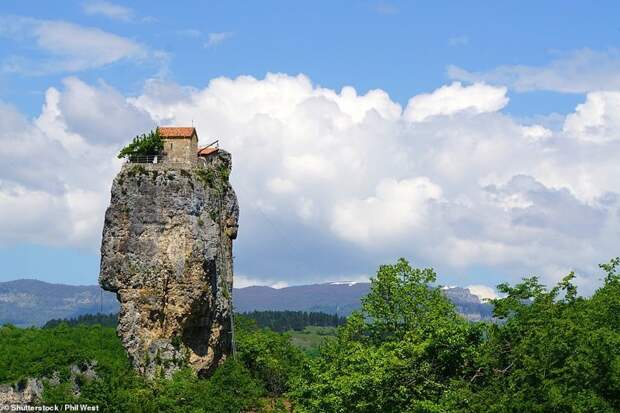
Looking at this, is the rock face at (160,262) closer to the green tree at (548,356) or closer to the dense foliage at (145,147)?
the dense foliage at (145,147)

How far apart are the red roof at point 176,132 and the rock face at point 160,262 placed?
3.89 meters

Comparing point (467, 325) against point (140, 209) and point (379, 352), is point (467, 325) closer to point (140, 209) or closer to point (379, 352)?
point (379, 352)

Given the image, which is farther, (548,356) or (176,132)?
(176,132)

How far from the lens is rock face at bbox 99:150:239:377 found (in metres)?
84.6

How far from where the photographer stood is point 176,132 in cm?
9000

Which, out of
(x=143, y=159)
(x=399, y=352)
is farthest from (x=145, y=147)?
(x=399, y=352)

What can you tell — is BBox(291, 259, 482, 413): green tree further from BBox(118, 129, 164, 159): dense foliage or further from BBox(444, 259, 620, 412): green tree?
BBox(118, 129, 164, 159): dense foliage

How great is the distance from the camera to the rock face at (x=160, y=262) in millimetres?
84562

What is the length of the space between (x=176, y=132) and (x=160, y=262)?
43.3 ft

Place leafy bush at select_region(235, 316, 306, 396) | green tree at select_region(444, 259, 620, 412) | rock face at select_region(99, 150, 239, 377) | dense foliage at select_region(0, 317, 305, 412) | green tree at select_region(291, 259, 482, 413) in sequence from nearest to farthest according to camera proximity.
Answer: green tree at select_region(444, 259, 620, 412) < green tree at select_region(291, 259, 482, 413) < dense foliage at select_region(0, 317, 305, 412) < rock face at select_region(99, 150, 239, 377) < leafy bush at select_region(235, 316, 306, 396)

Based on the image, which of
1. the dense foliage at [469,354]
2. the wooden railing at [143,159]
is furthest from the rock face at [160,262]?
the dense foliage at [469,354]

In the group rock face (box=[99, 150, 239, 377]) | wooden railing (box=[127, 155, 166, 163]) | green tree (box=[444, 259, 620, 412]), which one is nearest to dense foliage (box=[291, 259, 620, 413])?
green tree (box=[444, 259, 620, 412])

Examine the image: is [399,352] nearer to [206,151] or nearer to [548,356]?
[548,356]

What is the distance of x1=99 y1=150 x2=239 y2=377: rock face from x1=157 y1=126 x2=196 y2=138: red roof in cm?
389
